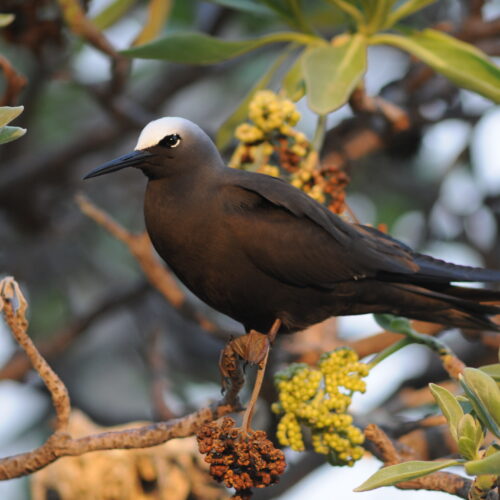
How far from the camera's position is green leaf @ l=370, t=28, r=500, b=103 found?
313cm

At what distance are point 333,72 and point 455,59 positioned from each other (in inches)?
16.5

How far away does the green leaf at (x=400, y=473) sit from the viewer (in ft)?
6.86

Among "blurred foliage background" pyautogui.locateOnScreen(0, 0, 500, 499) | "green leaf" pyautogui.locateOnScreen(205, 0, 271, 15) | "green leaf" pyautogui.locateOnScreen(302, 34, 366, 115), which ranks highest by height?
"green leaf" pyautogui.locateOnScreen(302, 34, 366, 115)

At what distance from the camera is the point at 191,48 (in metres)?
3.35

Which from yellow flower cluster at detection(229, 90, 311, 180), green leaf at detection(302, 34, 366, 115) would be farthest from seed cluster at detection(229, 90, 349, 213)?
green leaf at detection(302, 34, 366, 115)

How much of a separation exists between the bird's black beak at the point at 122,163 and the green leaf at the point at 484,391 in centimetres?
127

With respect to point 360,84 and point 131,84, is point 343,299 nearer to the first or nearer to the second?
point 360,84

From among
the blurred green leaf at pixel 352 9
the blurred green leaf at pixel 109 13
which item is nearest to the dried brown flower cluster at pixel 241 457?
the blurred green leaf at pixel 352 9

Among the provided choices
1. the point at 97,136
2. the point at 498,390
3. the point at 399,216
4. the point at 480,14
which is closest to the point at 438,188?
the point at 399,216

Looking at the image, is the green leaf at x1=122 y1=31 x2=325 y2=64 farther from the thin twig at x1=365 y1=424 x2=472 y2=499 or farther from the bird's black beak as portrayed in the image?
the thin twig at x1=365 y1=424 x2=472 y2=499

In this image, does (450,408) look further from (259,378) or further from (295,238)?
(295,238)

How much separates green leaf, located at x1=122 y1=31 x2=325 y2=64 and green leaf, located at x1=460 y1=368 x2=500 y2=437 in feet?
5.33

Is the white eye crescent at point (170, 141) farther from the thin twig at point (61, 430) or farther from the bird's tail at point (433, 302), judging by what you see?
the thin twig at point (61, 430)

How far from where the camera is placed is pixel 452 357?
2.88m
